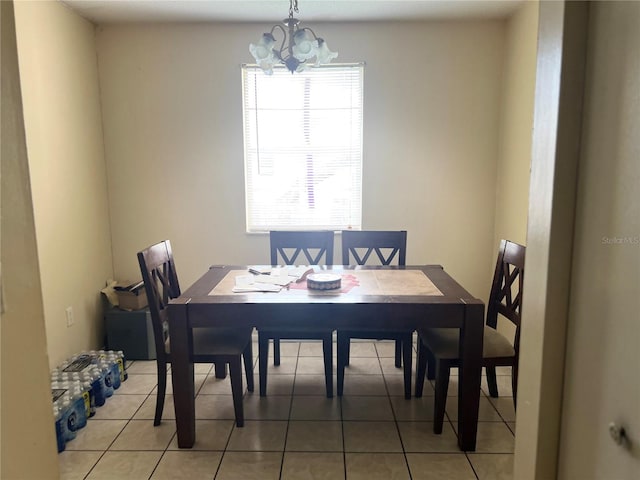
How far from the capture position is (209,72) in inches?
123

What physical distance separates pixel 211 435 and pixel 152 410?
466mm

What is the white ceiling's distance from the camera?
2.71 meters

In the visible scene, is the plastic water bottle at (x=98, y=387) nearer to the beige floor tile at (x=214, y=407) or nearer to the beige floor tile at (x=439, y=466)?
the beige floor tile at (x=214, y=407)

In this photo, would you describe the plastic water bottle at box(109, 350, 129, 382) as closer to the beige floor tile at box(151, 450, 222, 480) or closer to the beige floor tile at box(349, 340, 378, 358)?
the beige floor tile at box(151, 450, 222, 480)

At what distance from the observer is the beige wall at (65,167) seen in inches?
95.8

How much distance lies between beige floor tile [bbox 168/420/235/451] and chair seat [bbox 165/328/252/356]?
16.9 inches

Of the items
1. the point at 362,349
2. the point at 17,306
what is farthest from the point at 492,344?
the point at 17,306

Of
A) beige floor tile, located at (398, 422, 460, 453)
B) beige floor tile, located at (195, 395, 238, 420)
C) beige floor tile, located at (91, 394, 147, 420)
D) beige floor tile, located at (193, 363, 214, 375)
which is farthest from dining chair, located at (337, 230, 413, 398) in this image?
beige floor tile, located at (91, 394, 147, 420)

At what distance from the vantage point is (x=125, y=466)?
1879 mm

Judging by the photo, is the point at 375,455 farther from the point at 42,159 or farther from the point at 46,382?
the point at 42,159

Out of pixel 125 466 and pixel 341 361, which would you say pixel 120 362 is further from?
pixel 341 361

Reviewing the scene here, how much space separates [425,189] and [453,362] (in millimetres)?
1615

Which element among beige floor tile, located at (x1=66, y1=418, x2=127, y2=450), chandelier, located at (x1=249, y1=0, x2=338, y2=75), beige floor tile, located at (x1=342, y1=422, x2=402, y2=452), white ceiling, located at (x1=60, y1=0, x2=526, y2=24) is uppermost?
white ceiling, located at (x1=60, y1=0, x2=526, y2=24)

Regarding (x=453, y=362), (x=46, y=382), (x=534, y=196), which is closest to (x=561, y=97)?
(x=534, y=196)
